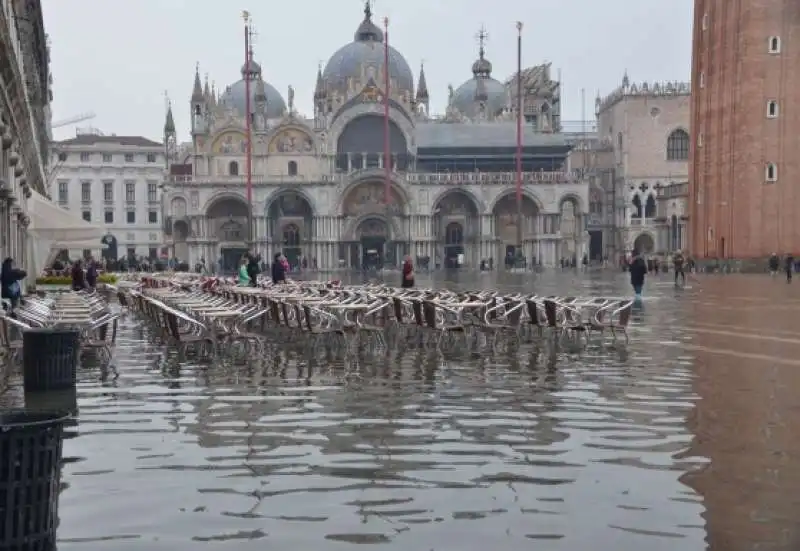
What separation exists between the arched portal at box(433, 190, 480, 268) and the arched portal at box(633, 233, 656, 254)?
14907mm

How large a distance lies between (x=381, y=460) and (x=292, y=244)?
241 feet

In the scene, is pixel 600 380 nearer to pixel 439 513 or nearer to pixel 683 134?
pixel 439 513

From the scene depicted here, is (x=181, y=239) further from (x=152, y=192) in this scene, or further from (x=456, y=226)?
(x=456, y=226)

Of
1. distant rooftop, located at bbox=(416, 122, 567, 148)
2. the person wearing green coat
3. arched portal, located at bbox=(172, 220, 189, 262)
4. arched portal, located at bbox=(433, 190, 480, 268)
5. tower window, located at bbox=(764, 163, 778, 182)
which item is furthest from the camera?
distant rooftop, located at bbox=(416, 122, 567, 148)

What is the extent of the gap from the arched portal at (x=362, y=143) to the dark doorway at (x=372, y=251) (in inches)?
210

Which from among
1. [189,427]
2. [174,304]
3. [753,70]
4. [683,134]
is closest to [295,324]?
[174,304]

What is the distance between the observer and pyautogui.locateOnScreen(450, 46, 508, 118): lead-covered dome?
93.6m

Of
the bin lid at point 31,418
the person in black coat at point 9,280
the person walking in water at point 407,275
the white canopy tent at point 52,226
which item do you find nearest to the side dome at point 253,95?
the white canopy tent at point 52,226

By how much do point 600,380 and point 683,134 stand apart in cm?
7838

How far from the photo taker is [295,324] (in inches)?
704

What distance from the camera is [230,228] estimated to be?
79.2 m

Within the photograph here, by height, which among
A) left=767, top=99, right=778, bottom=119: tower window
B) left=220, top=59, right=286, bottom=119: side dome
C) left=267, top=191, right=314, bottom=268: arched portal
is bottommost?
left=267, top=191, right=314, bottom=268: arched portal

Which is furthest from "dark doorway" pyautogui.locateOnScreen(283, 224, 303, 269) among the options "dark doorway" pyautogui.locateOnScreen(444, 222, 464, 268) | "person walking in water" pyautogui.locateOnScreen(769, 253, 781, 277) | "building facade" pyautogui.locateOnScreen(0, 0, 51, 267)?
"person walking in water" pyautogui.locateOnScreen(769, 253, 781, 277)

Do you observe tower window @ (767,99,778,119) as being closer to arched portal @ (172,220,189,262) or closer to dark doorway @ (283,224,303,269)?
dark doorway @ (283,224,303,269)
